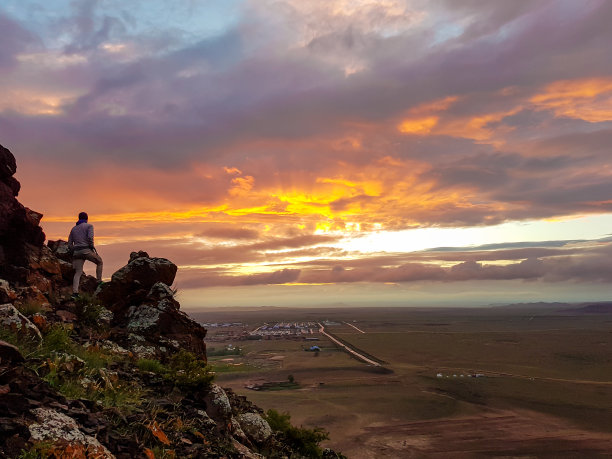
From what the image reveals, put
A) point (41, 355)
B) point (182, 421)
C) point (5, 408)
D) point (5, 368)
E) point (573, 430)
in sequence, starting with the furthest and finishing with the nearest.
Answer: point (573, 430) → point (182, 421) → point (41, 355) → point (5, 368) → point (5, 408)

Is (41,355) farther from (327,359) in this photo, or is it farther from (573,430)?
(327,359)

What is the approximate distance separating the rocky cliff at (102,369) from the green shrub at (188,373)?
0.11ft

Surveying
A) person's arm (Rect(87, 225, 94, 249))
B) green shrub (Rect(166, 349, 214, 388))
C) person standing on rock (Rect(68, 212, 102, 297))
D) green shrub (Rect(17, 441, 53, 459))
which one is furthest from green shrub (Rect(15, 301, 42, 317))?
green shrub (Rect(17, 441, 53, 459))

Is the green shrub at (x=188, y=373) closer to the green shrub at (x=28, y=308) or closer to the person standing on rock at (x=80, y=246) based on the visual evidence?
the green shrub at (x=28, y=308)

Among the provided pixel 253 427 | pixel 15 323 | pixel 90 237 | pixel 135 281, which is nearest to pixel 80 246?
pixel 90 237

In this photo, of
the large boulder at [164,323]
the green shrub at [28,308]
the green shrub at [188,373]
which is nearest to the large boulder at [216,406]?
the green shrub at [188,373]

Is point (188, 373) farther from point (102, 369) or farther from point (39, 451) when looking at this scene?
point (39, 451)

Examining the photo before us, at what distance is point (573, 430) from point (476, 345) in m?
104

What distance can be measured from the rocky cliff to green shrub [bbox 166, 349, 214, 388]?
0.03 meters

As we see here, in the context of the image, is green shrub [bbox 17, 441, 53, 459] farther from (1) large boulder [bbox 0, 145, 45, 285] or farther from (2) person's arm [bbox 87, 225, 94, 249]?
(2) person's arm [bbox 87, 225, 94, 249]

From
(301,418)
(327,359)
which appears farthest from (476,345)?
(301,418)

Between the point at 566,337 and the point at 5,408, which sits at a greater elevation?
the point at 5,408

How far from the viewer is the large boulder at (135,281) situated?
1611 cm

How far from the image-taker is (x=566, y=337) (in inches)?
7023
